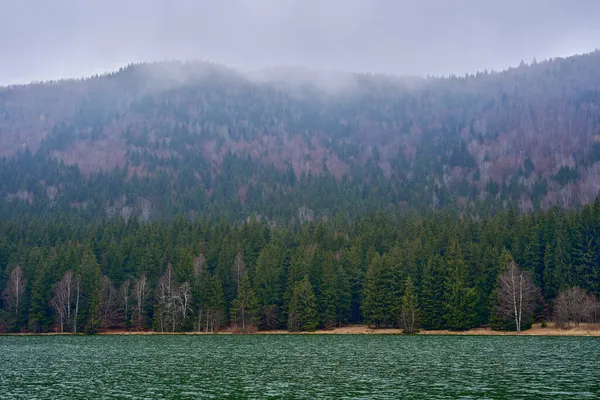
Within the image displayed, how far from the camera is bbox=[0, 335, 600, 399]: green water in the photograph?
37.2 metres

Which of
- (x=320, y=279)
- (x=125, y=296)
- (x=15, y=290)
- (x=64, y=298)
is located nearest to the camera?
(x=64, y=298)

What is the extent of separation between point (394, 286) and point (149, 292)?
5548 cm

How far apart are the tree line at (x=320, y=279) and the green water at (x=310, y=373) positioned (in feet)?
128

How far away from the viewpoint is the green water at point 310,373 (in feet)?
122

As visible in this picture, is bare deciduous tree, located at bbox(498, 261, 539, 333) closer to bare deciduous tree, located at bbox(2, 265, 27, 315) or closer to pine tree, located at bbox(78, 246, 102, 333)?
pine tree, located at bbox(78, 246, 102, 333)

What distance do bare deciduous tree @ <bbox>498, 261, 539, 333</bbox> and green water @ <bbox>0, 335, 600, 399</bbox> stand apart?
32949 mm

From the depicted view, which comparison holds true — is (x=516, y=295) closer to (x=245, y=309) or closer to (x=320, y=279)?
(x=320, y=279)

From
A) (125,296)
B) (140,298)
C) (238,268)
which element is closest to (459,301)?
(238,268)

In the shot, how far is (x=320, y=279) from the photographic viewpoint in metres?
124

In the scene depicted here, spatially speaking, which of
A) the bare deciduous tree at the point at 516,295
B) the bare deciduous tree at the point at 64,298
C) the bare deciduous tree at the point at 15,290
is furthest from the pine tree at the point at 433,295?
the bare deciduous tree at the point at 15,290

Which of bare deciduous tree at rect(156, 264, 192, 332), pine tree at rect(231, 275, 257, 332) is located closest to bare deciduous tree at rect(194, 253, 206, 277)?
bare deciduous tree at rect(156, 264, 192, 332)

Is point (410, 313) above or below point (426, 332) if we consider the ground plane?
above

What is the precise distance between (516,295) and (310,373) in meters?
71.1

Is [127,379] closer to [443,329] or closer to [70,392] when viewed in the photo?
[70,392]
